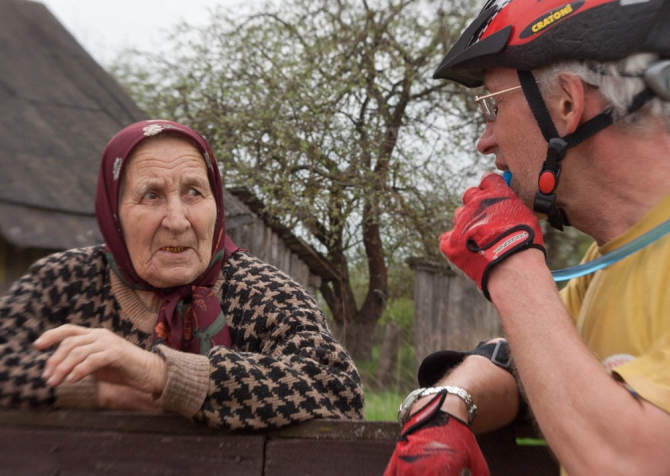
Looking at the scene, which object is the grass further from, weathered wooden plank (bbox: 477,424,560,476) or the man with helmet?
the man with helmet

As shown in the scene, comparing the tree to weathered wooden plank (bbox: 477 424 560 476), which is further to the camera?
the tree

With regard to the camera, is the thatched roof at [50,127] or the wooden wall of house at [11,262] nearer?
the thatched roof at [50,127]

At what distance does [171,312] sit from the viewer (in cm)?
225

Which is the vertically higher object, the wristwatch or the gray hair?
the gray hair

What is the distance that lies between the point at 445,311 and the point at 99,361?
7.10 meters

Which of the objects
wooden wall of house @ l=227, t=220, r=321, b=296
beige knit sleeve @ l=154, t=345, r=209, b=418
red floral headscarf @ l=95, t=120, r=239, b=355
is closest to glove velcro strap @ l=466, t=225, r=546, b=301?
beige knit sleeve @ l=154, t=345, r=209, b=418

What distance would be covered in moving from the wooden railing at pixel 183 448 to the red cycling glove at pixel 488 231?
45 cm

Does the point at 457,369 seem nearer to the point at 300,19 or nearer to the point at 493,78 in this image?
the point at 493,78

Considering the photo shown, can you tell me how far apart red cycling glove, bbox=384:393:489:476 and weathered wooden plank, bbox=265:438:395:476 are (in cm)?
12

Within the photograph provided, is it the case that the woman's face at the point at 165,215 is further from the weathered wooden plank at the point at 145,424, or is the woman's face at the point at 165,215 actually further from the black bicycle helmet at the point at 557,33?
A: the black bicycle helmet at the point at 557,33

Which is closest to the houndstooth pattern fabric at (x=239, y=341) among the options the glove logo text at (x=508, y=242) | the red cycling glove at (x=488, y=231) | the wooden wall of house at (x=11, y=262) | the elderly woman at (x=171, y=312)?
the elderly woman at (x=171, y=312)

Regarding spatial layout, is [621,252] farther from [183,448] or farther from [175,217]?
[175,217]

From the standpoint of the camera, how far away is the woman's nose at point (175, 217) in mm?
2291

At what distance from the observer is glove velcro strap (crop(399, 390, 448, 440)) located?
1602 mm
